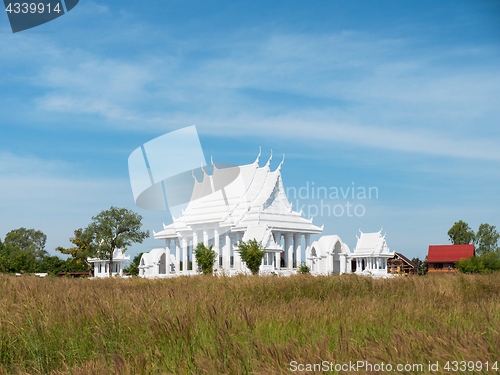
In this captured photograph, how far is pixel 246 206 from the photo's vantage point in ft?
140

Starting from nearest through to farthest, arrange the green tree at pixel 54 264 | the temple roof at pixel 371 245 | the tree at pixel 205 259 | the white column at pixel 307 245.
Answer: the tree at pixel 205 259 → the white column at pixel 307 245 → the temple roof at pixel 371 245 → the green tree at pixel 54 264

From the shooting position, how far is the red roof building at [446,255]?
162 feet

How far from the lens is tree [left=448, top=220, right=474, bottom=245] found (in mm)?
58875

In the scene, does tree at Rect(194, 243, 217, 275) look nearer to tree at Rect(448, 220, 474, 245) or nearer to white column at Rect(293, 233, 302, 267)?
white column at Rect(293, 233, 302, 267)

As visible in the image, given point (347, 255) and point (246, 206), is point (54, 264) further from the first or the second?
point (347, 255)

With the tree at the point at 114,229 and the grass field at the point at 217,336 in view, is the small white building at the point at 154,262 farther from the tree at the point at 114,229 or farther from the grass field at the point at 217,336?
the grass field at the point at 217,336

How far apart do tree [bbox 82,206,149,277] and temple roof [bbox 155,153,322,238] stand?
510 cm

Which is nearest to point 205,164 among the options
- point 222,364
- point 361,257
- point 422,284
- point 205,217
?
point 205,217

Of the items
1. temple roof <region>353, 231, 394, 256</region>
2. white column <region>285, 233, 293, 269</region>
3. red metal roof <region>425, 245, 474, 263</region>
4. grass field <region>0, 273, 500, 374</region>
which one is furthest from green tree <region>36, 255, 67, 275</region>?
grass field <region>0, 273, 500, 374</region>

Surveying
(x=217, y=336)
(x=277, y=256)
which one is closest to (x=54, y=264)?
(x=277, y=256)

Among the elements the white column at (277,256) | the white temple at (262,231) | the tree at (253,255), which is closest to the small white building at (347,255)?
the white temple at (262,231)

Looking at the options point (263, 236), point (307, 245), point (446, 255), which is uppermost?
point (263, 236)

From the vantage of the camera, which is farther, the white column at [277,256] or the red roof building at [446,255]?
the red roof building at [446,255]

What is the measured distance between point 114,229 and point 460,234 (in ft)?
144
